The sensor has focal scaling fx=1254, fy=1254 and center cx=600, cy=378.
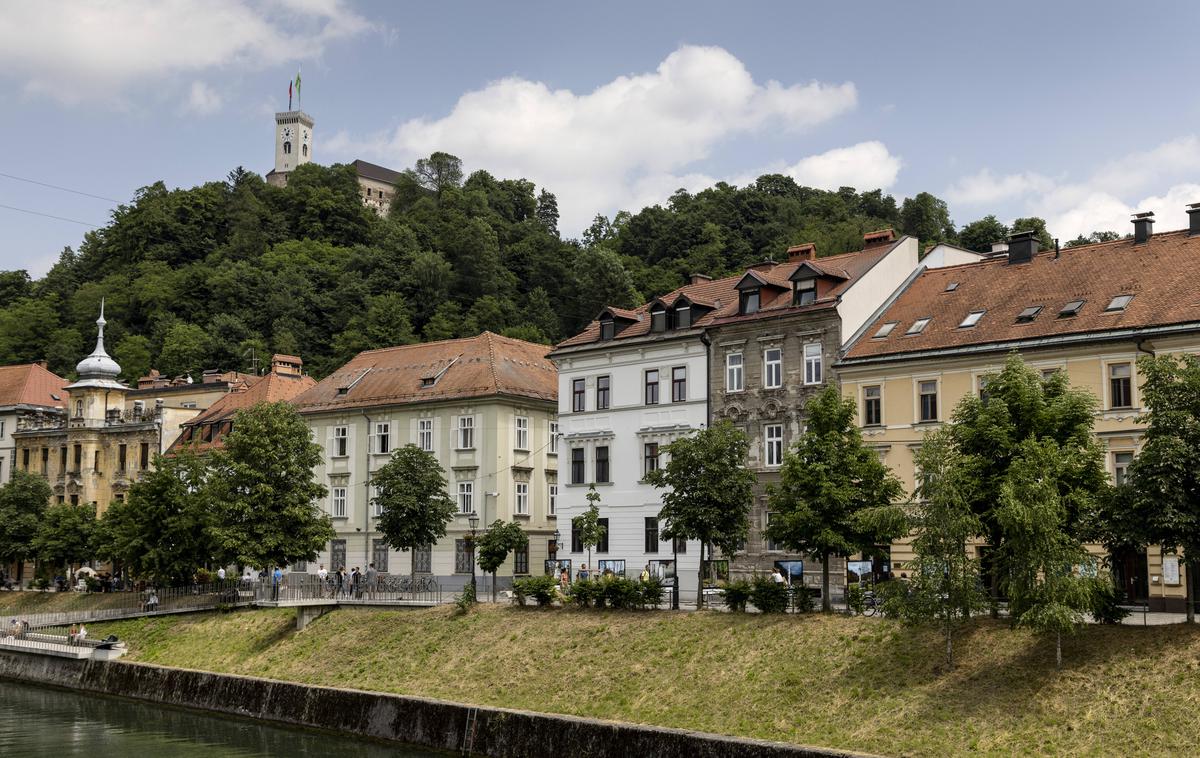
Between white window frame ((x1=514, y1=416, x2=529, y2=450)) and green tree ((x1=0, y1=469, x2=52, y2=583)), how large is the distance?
28985 millimetres

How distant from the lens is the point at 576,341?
5431 centimetres

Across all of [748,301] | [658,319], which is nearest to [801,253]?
[748,301]

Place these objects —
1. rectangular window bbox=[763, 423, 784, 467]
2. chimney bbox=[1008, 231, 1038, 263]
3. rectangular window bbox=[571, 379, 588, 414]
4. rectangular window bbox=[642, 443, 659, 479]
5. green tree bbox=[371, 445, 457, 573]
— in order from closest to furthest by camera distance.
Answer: chimney bbox=[1008, 231, 1038, 263] < rectangular window bbox=[763, 423, 784, 467] < green tree bbox=[371, 445, 457, 573] < rectangular window bbox=[642, 443, 659, 479] < rectangular window bbox=[571, 379, 588, 414]

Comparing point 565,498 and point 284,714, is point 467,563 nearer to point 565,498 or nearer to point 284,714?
point 565,498

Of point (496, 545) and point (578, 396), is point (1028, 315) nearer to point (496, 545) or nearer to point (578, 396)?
point (578, 396)

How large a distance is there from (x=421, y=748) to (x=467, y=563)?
24.3 meters

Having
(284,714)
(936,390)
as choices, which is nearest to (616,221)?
(936,390)

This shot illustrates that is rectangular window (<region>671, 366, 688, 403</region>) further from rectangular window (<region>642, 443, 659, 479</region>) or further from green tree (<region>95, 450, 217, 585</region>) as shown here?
green tree (<region>95, 450, 217, 585</region>)

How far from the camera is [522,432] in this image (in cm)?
5959

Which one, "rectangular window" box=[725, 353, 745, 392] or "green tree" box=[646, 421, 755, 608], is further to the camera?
"rectangular window" box=[725, 353, 745, 392]

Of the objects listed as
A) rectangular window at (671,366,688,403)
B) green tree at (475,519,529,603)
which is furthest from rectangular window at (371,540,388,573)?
rectangular window at (671,366,688,403)

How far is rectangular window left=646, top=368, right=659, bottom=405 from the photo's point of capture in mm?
50875

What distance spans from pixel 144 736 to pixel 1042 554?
2496 cm

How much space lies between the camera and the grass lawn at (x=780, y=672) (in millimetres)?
24703
